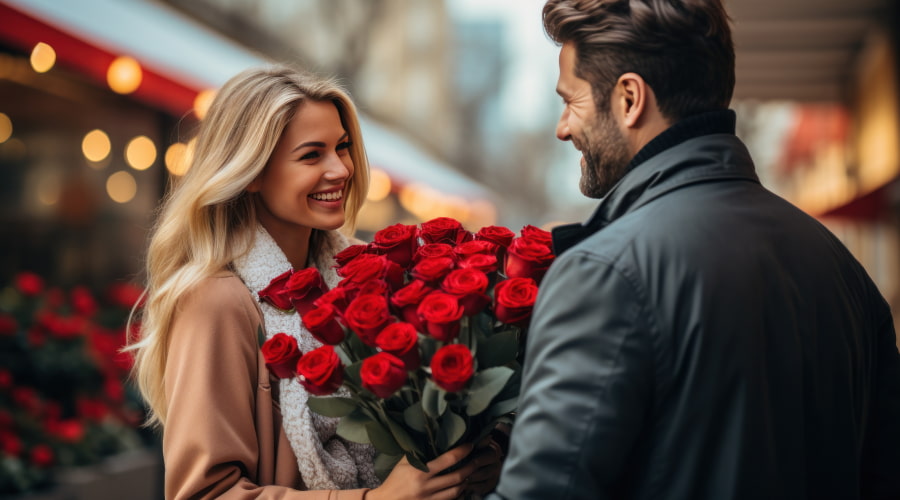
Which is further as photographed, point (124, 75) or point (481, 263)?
point (124, 75)

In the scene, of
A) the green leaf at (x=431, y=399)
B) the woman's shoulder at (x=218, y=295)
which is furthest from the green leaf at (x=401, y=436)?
the woman's shoulder at (x=218, y=295)

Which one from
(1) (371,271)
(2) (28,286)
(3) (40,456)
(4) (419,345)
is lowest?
(3) (40,456)

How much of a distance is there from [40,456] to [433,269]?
3.59m

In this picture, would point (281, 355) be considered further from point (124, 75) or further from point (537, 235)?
point (124, 75)

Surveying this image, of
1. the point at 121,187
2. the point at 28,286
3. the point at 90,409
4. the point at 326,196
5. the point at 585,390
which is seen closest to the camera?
the point at 585,390

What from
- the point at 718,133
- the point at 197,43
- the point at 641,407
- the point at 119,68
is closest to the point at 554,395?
the point at 641,407

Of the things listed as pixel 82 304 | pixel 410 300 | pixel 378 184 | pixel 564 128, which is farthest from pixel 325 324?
pixel 378 184

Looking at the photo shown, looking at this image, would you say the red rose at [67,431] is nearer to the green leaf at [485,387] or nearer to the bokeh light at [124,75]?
the bokeh light at [124,75]

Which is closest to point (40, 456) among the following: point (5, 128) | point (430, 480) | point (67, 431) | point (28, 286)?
point (67, 431)

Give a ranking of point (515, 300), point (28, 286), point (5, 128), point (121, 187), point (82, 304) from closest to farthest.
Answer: point (515, 300)
point (28, 286)
point (82, 304)
point (5, 128)
point (121, 187)

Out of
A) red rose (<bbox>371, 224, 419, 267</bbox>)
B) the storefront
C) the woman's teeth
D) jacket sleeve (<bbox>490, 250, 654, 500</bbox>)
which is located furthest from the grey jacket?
the storefront

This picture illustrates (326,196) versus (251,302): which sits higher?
(326,196)

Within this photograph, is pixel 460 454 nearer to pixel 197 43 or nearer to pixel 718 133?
pixel 718 133

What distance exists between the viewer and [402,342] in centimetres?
151
